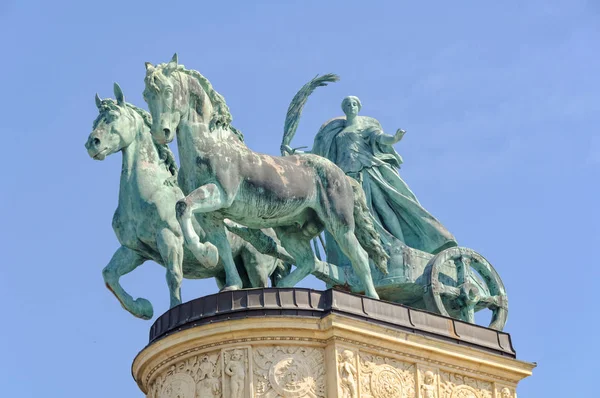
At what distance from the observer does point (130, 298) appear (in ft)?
91.5

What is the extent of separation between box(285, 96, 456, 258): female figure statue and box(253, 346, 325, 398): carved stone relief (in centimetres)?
467

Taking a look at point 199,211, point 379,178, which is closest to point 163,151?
point 199,211

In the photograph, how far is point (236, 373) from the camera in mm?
25297

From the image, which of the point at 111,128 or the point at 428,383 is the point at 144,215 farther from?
the point at 428,383

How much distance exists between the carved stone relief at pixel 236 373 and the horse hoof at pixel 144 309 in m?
2.55

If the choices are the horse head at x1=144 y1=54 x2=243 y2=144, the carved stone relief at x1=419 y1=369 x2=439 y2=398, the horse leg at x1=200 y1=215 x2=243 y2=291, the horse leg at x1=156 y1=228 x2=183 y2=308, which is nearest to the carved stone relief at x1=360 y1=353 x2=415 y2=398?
the carved stone relief at x1=419 y1=369 x2=439 y2=398

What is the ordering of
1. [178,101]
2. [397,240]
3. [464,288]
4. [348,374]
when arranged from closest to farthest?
[348,374]
[178,101]
[464,288]
[397,240]

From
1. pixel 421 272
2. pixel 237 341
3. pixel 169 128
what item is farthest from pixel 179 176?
pixel 421 272

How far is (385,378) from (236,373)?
2.09 meters

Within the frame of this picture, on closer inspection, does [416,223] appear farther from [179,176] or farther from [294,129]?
[179,176]

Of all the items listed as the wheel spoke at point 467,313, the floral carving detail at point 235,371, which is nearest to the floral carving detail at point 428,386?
the wheel spoke at point 467,313

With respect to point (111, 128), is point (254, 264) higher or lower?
lower

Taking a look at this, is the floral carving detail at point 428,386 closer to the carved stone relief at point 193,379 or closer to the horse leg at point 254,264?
the carved stone relief at point 193,379

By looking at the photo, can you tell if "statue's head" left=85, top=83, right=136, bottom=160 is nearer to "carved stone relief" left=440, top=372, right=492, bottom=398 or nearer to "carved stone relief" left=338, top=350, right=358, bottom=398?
"carved stone relief" left=338, top=350, right=358, bottom=398
